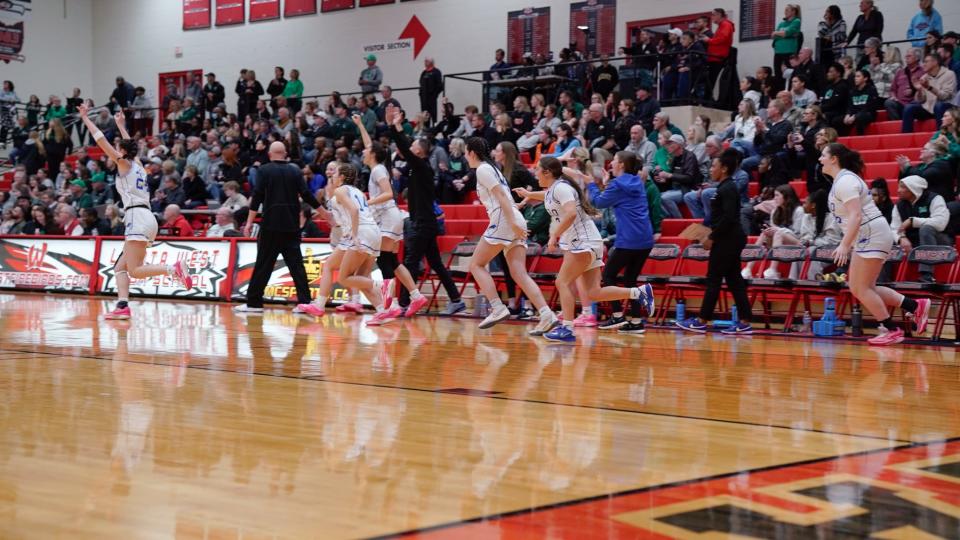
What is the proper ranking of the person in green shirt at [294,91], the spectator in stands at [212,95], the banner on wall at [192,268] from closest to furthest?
the banner on wall at [192,268]
the person in green shirt at [294,91]
the spectator in stands at [212,95]

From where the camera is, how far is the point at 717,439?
4.47 m

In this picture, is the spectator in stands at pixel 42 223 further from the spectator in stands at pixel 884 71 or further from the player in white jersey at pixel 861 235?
the player in white jersey at pixel 861 235

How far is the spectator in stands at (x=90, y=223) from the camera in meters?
18.7

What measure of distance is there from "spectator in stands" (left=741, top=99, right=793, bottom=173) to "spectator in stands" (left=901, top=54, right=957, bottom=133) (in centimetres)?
170

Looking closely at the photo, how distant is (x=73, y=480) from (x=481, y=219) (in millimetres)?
13755

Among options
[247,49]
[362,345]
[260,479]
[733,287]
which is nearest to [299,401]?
[260,479]

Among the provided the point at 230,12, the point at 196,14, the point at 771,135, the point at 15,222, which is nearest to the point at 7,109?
the point at 196,14

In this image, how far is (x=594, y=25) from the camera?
22188 millimetres

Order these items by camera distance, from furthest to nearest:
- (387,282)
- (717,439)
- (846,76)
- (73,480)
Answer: (846,76) → (387,282) → (717,439) → (73,480)

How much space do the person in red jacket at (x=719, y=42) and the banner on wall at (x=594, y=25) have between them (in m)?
3.57

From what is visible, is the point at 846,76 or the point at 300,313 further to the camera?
the point at 846,76

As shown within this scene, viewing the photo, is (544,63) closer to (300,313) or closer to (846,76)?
(846,76)

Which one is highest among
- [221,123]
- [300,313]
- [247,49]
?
[247,49]

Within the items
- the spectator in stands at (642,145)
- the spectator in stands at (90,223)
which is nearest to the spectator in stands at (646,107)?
the spectator in stands at (642,145)
